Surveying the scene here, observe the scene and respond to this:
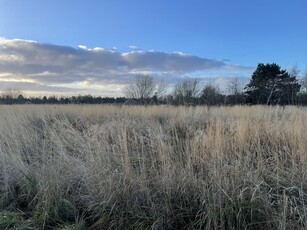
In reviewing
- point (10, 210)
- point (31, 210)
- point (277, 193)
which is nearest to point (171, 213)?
point (277, 193)

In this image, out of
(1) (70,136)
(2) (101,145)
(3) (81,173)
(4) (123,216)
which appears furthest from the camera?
(1) (70,136)

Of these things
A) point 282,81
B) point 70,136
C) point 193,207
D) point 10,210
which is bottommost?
point 10,210

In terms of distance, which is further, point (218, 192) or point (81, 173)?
point (81, 173)

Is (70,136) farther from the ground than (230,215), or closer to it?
farther from the ground

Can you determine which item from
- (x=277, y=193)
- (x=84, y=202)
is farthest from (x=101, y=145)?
(x=277, y=193)

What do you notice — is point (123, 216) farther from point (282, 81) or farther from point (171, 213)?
point (282, 81)

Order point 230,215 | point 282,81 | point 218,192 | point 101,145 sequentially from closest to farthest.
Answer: point 230,215
point 218,192
point 101,145
point 282,81

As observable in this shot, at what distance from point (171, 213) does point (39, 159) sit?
3.05 m

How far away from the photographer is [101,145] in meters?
4.72

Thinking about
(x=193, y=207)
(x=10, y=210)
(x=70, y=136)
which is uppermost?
(x=70, y=136)

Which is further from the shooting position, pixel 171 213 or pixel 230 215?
pixel 171 213

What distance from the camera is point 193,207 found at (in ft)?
11.1

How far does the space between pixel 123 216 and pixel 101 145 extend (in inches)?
57.5

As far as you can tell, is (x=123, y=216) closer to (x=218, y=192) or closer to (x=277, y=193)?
A: (x=218, y=192)
